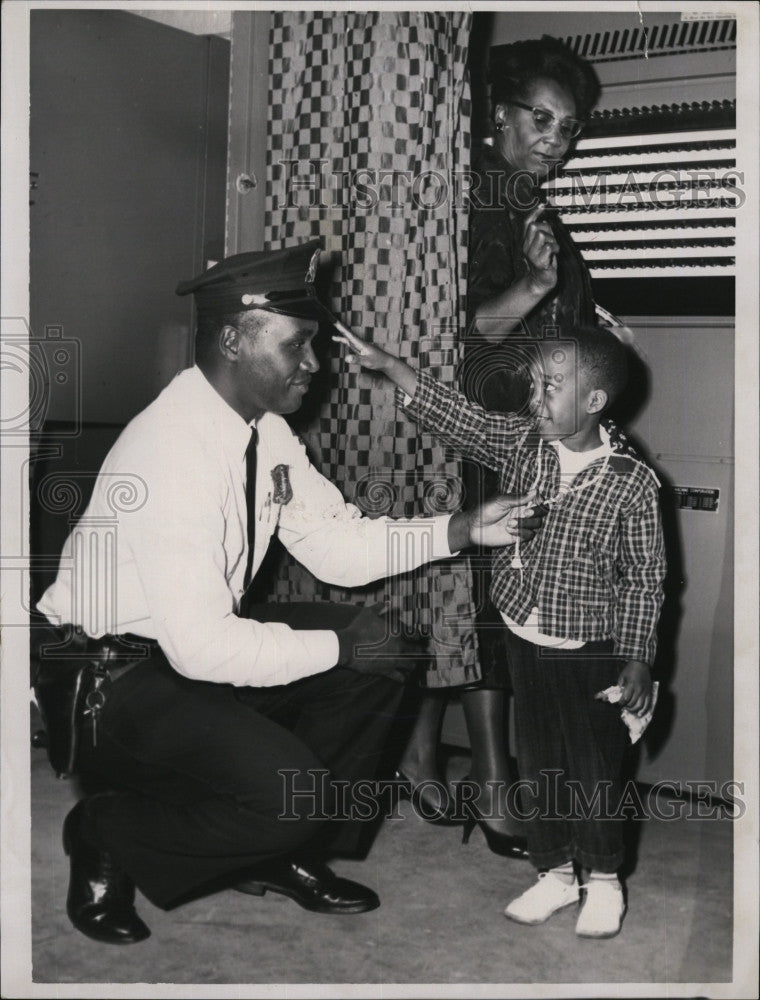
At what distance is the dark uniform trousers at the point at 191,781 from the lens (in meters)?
2.22

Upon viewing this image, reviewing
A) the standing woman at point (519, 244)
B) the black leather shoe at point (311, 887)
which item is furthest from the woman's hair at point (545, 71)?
the black leather shoe at point (311, 887)

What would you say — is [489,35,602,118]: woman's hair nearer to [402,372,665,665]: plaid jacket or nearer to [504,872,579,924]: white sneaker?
[402,372,665,665]: plaid jacket

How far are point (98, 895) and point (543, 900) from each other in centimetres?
101

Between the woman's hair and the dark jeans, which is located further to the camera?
the woman's hair

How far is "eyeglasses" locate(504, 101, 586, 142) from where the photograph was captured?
2.46 meters

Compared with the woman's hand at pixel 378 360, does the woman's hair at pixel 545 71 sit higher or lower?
higher

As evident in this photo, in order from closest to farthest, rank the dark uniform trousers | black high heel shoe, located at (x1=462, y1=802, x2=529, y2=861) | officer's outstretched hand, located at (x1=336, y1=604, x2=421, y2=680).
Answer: the dark uniform trousers < officer's outstretched hand, located at (x1=336, y1=604, x2=421, y2=680) < black high heel shoe, located at (x1=462, y1=802, x2=529, y2=861)

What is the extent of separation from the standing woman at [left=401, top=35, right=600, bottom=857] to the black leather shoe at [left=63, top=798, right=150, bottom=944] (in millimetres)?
944

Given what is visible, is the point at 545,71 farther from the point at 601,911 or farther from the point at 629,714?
the point at 601,911

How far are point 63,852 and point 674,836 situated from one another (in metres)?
1.52

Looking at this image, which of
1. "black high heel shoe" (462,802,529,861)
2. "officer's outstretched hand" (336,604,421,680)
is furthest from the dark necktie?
"black high heel shoe" (462,802,529,861)

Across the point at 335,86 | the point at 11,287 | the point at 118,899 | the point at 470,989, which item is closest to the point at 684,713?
the point at 470,989

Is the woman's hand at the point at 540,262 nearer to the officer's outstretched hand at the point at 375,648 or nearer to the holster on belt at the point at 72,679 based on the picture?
the officer's outstretched hand at the point at 375,648

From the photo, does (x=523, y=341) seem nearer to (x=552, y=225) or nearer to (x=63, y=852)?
(x=552, y=225)
